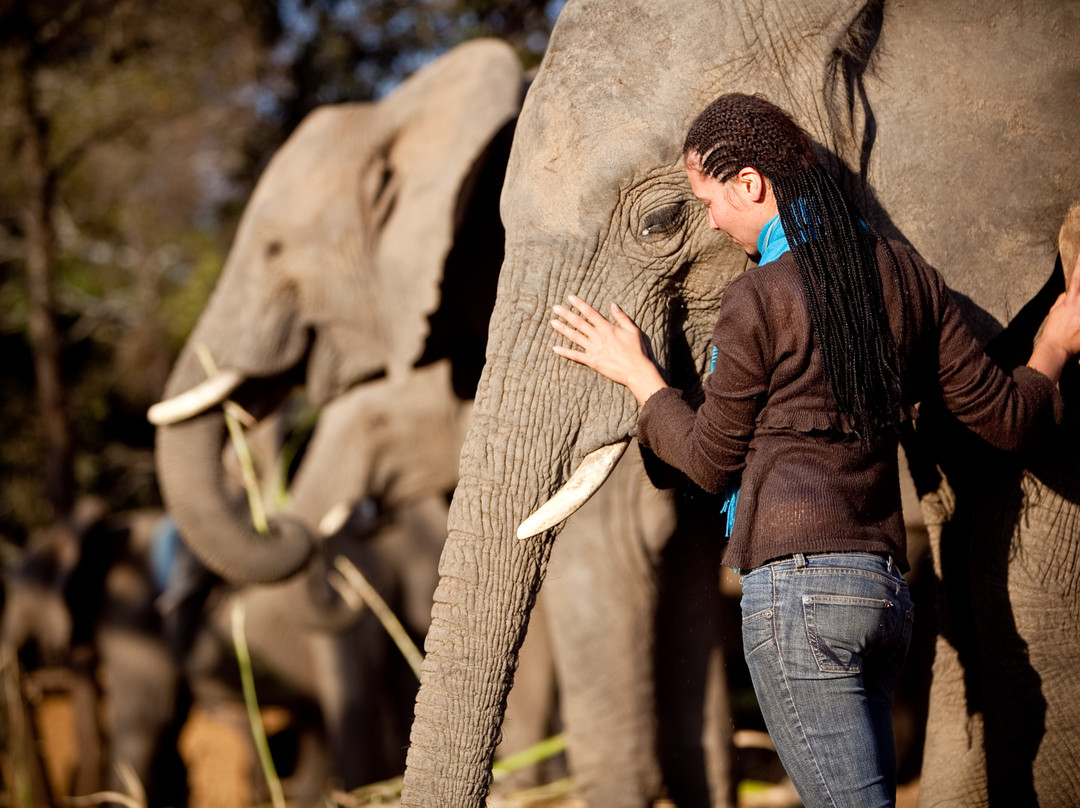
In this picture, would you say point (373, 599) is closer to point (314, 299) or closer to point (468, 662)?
point (314, 299)

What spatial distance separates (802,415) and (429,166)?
2379 millimetres

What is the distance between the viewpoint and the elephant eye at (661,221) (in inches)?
89.4

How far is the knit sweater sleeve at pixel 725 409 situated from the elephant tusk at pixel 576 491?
0.53 feet

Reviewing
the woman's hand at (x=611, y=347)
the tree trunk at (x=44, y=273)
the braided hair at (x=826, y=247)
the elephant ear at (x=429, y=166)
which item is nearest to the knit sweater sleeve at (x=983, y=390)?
the braided hair at (x=826, y=247)

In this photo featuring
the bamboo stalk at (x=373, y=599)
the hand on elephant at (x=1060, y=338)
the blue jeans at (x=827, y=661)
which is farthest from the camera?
the bamboo stalk at (x=373, y=599)

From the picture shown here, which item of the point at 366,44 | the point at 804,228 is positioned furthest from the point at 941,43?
the point at 366,44

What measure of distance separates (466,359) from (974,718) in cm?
213

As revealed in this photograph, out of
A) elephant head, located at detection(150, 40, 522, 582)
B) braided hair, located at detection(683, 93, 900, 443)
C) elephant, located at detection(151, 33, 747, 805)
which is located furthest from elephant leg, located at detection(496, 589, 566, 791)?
braided hair, located at detection(683, 93, 900, 443)

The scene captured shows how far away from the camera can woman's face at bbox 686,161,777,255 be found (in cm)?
205

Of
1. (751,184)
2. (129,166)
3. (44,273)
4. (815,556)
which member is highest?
(129,166)

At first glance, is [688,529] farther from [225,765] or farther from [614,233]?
[225,765]

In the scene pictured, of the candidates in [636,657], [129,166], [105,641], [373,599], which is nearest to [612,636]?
[636,657]

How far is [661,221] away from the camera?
228 centimetres

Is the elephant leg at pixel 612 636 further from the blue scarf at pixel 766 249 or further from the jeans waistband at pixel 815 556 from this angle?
the jeans waistband at pixel 815 556
